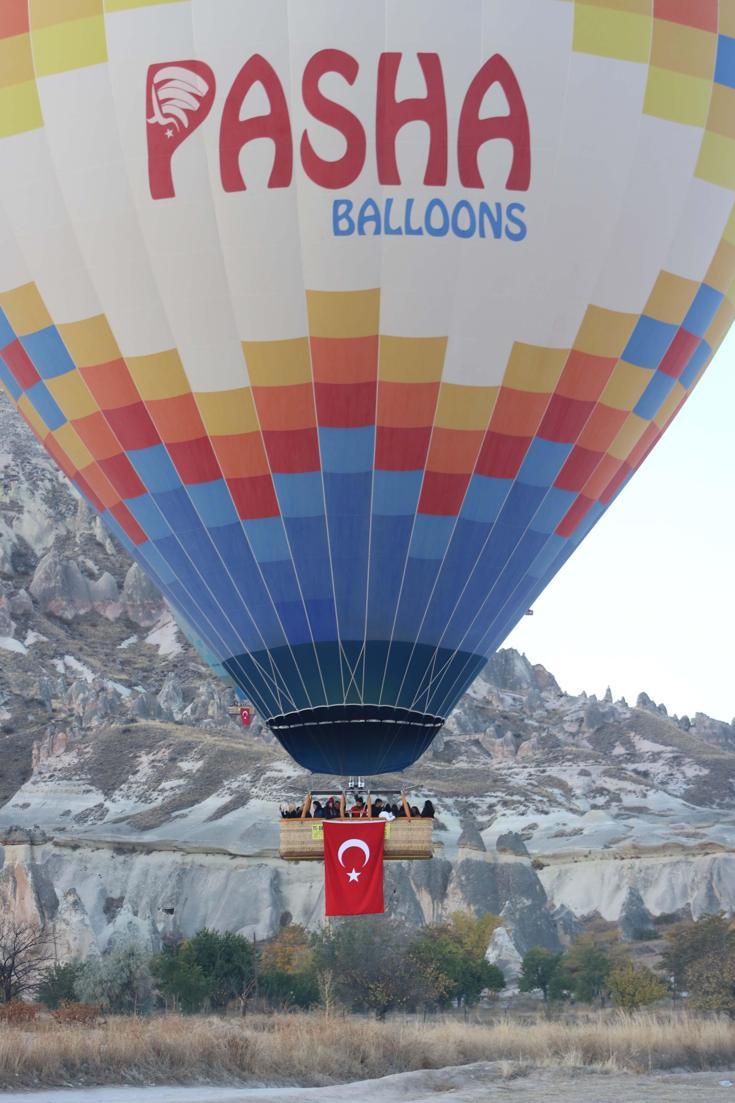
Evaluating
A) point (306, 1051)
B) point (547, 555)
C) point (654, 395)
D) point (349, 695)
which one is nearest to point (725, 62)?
point (654, 395)

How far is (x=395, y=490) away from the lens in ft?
71.4

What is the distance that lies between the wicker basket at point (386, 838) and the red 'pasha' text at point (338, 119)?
8.20 metres

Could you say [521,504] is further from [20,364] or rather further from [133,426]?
[20,364]

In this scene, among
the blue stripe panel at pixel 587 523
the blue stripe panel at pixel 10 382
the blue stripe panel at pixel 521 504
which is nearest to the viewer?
the blue stripe panel at pixel 521 504

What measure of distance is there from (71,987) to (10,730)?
75.1 m

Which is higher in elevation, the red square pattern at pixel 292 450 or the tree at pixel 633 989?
the red square pattern at pixel 292 450

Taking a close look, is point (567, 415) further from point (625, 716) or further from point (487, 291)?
point (625, 716)

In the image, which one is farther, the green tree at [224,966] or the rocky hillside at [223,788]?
the rocky hillside at [223,788]

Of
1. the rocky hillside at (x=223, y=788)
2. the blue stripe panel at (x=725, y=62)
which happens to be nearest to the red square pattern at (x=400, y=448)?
the blue stripe panel at (x=725, y=62)

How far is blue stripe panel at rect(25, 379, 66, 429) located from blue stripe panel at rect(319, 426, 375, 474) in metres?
4.19

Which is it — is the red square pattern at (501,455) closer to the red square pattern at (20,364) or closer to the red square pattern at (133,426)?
the red square pattern at (133,426)

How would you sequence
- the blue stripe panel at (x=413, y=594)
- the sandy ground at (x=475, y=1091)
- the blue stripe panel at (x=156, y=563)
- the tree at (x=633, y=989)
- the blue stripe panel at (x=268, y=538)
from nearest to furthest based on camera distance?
1. the sandy ground at (x=475, y=1091)
2. the blue stripe panel at (x=268, y=538)
3. the blue stripe panel at (x=413, y=594)
4. the blue stripe panel at (x=156, y=563)
5. the tree at (x=633, y=989)

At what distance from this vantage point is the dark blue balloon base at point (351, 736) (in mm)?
22125

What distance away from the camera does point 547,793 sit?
11681cm
